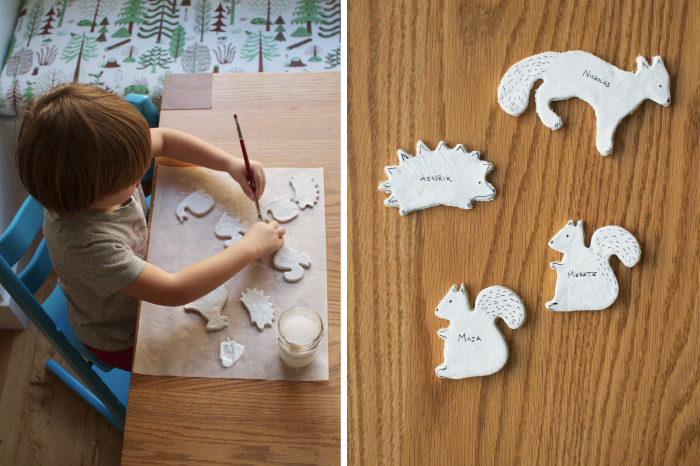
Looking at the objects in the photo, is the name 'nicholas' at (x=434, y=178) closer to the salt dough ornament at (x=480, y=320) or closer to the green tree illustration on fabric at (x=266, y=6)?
the salt dough ornament at (x=480, y=320)

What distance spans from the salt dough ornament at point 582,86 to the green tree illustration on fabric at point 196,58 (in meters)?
1.34

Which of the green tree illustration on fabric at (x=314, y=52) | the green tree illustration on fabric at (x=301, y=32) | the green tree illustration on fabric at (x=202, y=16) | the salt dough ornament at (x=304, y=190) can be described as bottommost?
the salt dough ornament at (x=304, y=190)

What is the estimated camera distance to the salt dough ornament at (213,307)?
2.98 ft

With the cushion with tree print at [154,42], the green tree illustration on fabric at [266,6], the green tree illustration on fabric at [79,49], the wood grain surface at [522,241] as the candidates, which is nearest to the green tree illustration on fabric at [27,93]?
the cushion with tree print at [154,42]

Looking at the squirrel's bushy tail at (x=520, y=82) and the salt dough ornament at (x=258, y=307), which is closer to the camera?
the squirrel's bushy tail at (x=520, y=82)

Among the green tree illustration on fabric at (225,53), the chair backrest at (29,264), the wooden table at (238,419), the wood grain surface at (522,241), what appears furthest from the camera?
the green tree illustration on fabric at (225,53)

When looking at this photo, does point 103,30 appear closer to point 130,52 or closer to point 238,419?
point 130,52

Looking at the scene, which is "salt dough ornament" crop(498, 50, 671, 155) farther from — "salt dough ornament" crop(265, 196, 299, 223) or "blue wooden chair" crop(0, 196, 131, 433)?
"blue wooden chair" crop(0, 196, 131, 433)

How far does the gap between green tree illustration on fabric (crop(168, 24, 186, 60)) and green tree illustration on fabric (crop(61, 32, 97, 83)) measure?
9.9 inches

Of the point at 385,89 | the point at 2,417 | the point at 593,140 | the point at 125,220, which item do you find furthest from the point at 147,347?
the point at 2,417

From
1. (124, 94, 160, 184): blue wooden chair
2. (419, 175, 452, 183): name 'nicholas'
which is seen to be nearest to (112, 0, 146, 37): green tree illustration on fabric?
(124, 94, 160, 184): blue wooden chair

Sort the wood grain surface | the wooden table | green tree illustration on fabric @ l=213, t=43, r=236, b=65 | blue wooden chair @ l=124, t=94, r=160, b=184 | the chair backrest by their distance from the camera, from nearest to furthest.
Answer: the wood grain surface, the wooden table, the chair backrest, blue wooden chair @ l=124, t=94, r=160, b=184, green tree illustration on fabric @ l=213, t=43, r=236, b=65

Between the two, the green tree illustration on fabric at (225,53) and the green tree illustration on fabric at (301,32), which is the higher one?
the green tree illustration on fabric at (301,32)

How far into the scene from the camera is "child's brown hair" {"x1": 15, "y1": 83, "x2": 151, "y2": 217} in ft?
2.76
